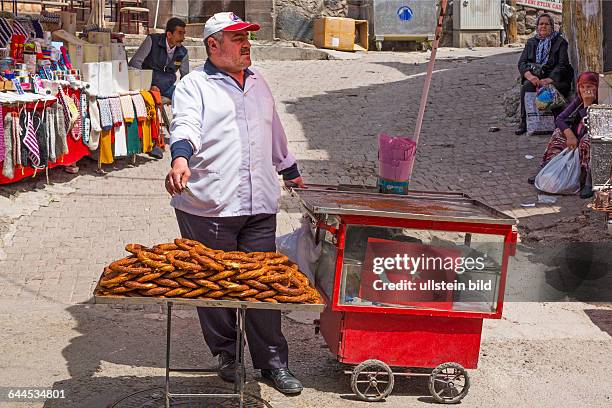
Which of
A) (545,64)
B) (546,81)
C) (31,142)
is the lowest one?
(31,142)

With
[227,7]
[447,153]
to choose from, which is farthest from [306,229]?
[227,7]

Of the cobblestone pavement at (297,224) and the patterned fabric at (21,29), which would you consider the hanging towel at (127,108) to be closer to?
the cobblestone pavement at (297,224)

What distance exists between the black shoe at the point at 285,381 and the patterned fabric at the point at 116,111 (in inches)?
237

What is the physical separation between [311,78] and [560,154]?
7.51 metres

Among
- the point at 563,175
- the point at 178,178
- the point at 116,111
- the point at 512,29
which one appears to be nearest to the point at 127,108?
the point at 116,111

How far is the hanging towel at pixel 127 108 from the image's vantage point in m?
10.6

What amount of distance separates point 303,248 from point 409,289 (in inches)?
29.8

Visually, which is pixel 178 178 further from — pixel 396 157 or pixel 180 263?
pixel 396 157

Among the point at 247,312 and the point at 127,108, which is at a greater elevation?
the point at 127,108

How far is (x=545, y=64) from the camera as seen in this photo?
11523 mm

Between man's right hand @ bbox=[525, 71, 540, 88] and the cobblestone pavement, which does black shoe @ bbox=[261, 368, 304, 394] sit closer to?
the cobblestone pavement

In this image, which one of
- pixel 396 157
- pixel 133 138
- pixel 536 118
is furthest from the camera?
pixel 536 118

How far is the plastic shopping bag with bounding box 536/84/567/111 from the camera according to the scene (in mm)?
11227

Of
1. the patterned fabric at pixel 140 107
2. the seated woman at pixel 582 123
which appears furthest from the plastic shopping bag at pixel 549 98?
the patterned fabric at pixel 140 107
